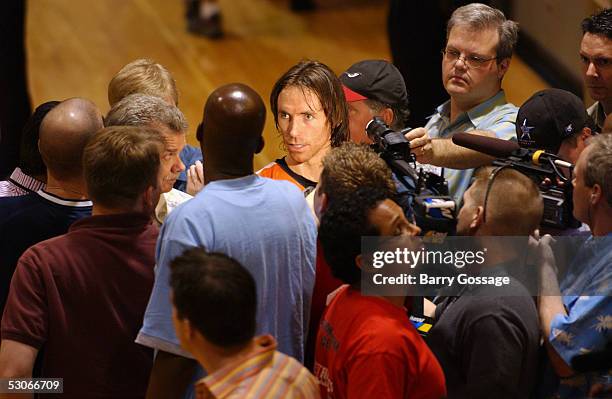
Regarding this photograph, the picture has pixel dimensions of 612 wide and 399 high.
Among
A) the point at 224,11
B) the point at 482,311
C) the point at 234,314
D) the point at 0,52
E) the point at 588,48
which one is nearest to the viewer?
the point at 234,314

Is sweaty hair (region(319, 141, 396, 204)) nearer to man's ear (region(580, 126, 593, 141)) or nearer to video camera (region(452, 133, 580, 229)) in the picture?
video camera (region(452, 133, 580, 229))

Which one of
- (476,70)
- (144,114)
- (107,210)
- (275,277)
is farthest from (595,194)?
(144,114)

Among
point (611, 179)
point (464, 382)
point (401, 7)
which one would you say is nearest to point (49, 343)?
point (464, 382)

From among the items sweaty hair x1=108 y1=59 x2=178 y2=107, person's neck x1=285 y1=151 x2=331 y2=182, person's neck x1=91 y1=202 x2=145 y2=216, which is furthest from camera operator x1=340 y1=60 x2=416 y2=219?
person's neck x1=91 y1=202 x2=145 y2=216

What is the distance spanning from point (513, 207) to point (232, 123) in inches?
29.8

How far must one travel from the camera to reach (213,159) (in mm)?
2543

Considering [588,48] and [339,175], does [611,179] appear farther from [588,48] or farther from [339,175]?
[588,48]

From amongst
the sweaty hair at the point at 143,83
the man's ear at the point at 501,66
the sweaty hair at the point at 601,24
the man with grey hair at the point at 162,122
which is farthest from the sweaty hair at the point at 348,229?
the sweaty hair at the point at 601,24

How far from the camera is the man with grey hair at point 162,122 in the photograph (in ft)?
10.1

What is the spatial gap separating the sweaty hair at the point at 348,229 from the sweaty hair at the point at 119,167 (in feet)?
1.62

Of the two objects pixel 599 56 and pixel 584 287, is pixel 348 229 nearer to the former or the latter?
pixel 584 287

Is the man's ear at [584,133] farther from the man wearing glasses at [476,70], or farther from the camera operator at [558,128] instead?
the man wearing glasses at [476,70]

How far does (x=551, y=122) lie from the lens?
3.15 m

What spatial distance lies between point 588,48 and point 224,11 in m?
4.99
